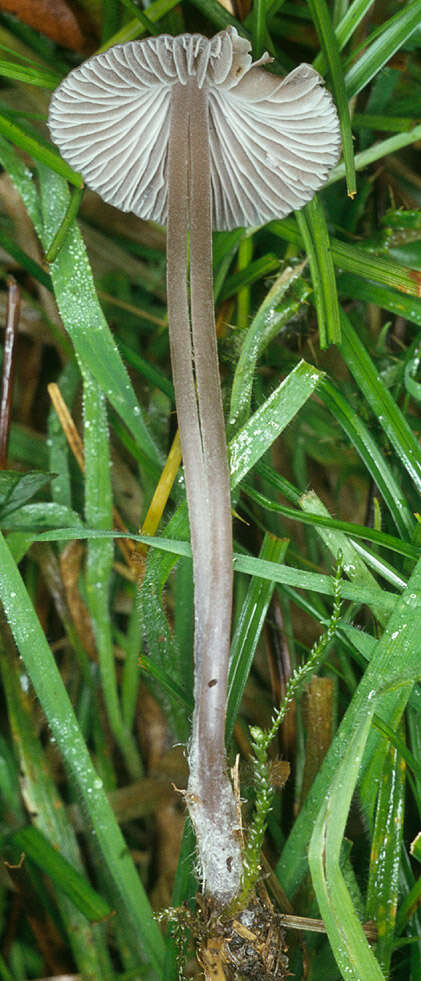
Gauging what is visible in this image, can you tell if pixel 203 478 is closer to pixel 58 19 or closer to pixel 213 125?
pixel 213 125

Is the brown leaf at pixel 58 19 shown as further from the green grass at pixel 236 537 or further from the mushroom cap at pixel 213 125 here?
the mushroom cap at pixel 213 125

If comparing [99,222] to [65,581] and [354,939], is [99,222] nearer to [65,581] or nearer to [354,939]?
[65,581]

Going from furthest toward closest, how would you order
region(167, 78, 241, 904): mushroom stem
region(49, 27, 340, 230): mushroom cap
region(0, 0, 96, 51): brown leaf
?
region(0, 0, 96, 51): brown leaf < region(167, 78, 241, 904): mushroom stem < region(49, 27, 340, 230): mushroom cap

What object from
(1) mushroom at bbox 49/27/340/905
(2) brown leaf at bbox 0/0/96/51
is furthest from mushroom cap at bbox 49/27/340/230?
(2) brown leaf at bbox 0/0/96/51

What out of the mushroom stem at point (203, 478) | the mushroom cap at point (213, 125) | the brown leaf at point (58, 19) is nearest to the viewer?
the mushroom cap at point (213, 125)

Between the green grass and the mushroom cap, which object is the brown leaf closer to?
the green grass

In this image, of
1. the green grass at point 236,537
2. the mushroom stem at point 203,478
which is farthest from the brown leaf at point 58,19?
the mushroom stem at point 203,478
